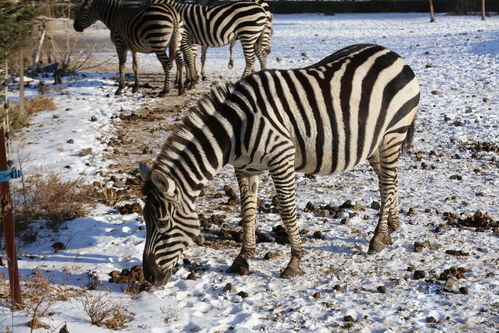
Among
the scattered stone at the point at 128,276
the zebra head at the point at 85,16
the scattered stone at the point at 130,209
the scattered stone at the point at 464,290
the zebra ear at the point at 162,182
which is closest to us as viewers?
the zebra ear at the point at 162,182

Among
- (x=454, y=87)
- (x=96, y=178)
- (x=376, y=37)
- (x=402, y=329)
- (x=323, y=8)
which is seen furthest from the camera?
(x=323, y=8)

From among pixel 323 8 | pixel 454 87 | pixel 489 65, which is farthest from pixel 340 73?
pixel 323 8

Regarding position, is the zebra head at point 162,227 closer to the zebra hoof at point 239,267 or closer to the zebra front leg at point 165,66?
the zebra hoof at point 239,267

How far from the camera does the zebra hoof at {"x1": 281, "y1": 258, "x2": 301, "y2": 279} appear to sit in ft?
17.9

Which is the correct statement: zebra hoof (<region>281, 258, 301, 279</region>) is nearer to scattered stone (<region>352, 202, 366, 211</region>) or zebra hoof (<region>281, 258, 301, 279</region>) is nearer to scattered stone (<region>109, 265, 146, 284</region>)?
scattered stone (<region>109, 265, 146, 284</region>)

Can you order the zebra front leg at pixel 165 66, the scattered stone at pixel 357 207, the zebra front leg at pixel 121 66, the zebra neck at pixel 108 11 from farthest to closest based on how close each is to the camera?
the zebra neck at pixel 108 11 → the zebra front leg at pixel 121 66 → the zebra front leg at pixel 165 66 → the scattered stone at pixel 357 207

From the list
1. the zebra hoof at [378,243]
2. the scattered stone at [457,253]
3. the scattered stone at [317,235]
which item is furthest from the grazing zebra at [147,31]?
the scattered stone at [457,253]

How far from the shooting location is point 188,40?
1403cm

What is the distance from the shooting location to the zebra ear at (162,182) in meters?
4.62

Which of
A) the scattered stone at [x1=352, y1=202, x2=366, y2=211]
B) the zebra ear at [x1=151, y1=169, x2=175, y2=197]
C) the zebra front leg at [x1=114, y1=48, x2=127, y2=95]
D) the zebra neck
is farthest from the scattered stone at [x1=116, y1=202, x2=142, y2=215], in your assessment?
the zebra neck

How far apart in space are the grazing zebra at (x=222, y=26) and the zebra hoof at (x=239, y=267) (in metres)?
8.86

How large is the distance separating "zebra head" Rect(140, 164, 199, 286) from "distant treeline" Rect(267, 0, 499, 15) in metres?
28.2

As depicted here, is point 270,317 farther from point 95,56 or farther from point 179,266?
point 95,56

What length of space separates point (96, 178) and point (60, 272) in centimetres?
274
